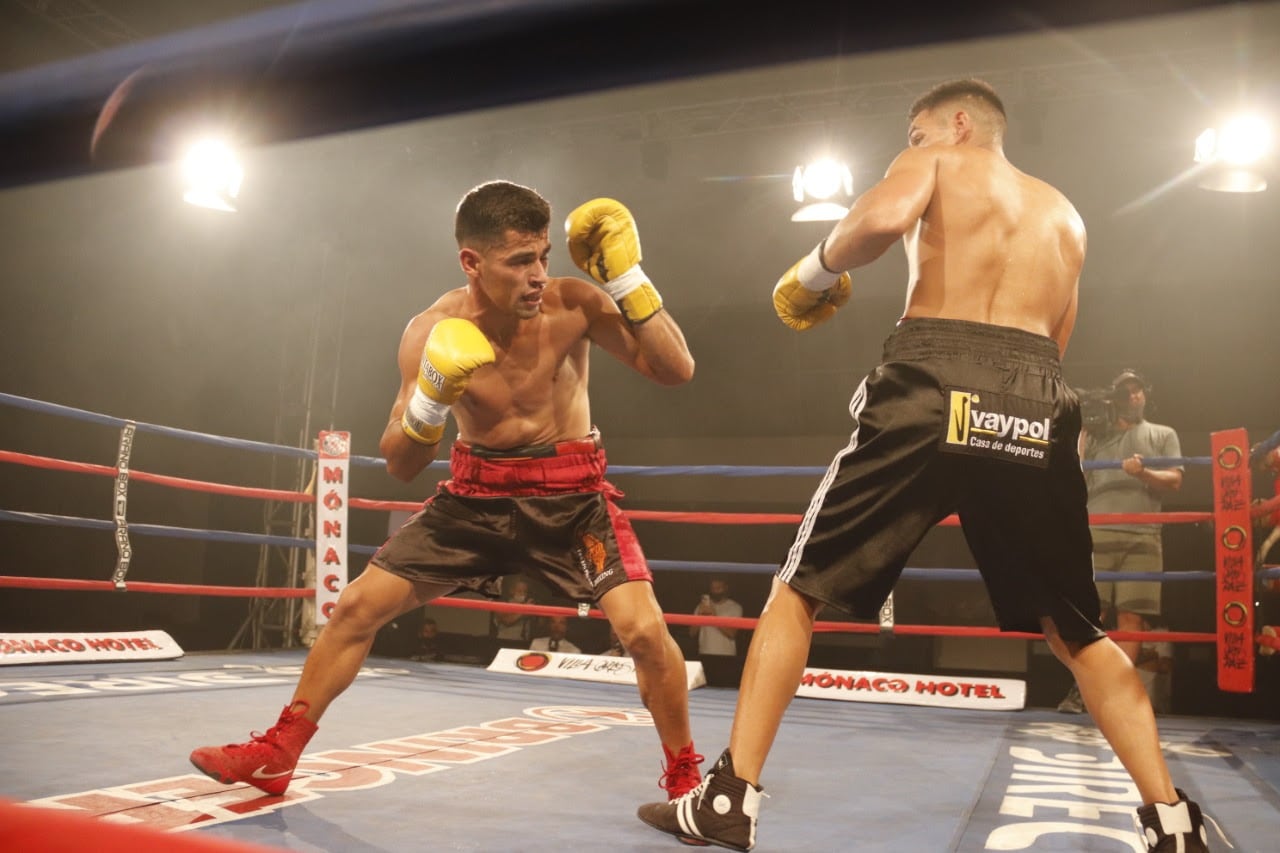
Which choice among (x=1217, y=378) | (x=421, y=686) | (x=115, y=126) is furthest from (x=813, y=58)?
(x=1217, y=378)

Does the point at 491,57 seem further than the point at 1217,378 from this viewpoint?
No

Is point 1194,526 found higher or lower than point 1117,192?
lower

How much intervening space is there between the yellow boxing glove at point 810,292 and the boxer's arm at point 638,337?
226mm

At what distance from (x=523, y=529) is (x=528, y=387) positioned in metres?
0.31

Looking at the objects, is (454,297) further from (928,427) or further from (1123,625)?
(1123,625)

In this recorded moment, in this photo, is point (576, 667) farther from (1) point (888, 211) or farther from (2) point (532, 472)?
(1) point (888, 211)

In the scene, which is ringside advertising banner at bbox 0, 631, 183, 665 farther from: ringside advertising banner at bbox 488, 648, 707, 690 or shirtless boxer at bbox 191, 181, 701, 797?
shirtless boxer at bbox 191, 181, 701, 797

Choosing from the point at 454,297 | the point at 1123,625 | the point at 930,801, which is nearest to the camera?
the point at 930,801

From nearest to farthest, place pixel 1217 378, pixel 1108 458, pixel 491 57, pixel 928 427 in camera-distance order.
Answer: pixel 491 57, pixel 928 427, pixel 1108 458, pixel 1217 378

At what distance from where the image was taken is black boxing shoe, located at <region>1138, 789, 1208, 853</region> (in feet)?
5.32

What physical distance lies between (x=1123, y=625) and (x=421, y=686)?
2908mm

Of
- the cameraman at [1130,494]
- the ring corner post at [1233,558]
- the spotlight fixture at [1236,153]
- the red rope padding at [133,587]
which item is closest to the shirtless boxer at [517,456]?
the red rope padding at [133,587]

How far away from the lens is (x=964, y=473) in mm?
1766

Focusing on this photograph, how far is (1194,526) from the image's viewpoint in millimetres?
7082
